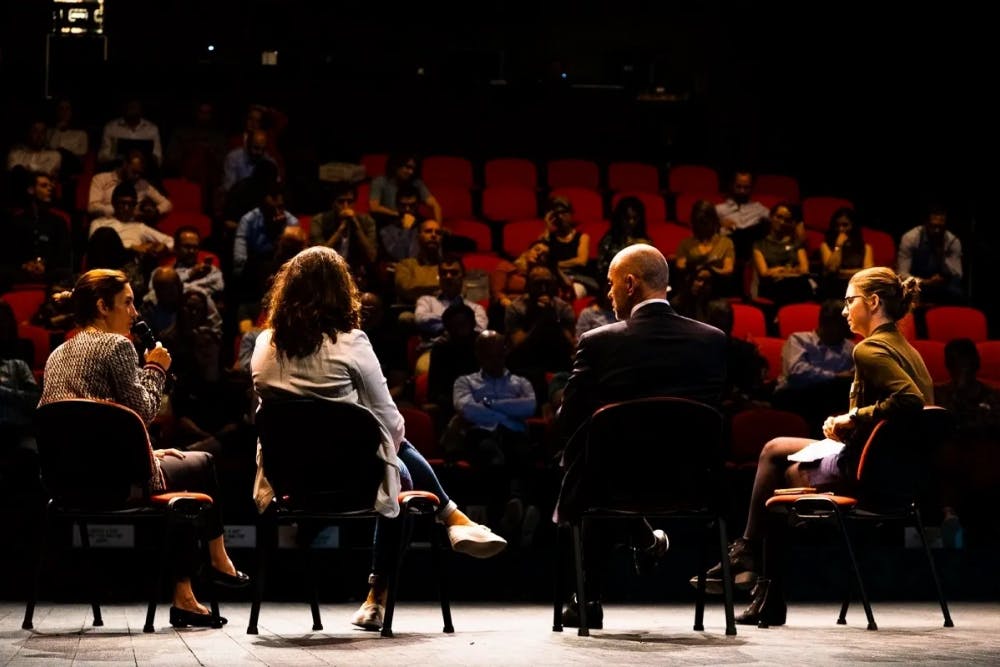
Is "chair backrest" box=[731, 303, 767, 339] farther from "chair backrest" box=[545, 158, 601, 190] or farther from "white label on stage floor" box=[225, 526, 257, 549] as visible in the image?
"white label on stage floor" box=[225, 526, 257, 549]

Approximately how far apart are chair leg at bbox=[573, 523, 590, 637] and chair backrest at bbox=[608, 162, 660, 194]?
7.99m

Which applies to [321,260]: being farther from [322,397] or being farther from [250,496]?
[250,496]

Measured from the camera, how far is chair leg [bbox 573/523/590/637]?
13.9 feet

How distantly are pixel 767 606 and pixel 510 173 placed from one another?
7.74 meters

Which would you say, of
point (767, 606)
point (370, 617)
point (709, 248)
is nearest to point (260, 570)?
point (370, 617)

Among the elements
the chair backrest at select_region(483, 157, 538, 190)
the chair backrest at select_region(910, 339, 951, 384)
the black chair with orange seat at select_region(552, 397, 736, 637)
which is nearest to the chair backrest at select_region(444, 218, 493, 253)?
the chair backrest at select_region(483, 157, 538, 190)

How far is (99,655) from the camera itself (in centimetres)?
380

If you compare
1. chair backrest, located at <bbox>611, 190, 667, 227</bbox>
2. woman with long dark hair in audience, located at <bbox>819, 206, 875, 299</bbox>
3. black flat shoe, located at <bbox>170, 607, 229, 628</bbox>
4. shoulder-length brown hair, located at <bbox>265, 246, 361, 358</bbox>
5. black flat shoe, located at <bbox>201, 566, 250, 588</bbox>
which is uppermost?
chair backrest, located at <bbox>611, 190, 667, 227</bbox>

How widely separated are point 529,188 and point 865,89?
10.8ft

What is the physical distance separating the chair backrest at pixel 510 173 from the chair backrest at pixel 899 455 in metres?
7.57

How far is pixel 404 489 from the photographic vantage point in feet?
15.7

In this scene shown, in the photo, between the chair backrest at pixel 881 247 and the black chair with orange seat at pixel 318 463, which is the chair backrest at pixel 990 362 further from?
the black chair with orange seat at pixel 318 463

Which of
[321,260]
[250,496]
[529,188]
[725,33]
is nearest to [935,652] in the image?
[321,260]

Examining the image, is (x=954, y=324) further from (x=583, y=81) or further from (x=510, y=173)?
(x=583, y=81)
